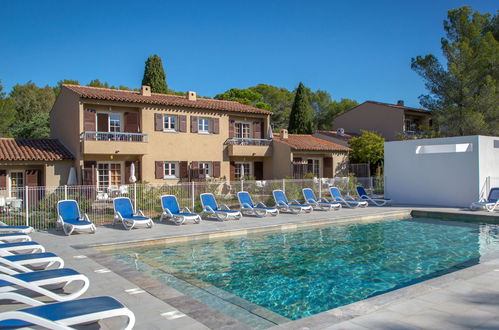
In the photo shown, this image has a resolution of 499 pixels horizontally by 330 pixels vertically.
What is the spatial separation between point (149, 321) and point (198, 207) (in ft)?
36.2

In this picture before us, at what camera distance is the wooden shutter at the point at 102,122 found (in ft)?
71.9

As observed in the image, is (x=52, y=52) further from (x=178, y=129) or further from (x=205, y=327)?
(x=205, y=327)

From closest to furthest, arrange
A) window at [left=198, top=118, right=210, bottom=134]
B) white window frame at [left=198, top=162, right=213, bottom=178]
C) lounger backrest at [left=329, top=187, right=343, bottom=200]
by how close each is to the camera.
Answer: lounger backrest at [left=329, top=187, right=343, bottom=200] → white window frame at [left=198, top=162, right=213, bottom=178] → window at [left=198, top=118, right=210, bottom=134]

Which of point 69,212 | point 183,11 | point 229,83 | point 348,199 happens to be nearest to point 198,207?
point 69,212

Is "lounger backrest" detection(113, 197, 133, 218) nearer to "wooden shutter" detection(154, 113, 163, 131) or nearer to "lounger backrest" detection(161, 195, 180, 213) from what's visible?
"lounger backrest" detection(161, 195, 180, 213)

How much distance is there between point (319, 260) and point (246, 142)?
1788cm

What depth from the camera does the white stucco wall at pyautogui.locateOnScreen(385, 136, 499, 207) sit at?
17.6m

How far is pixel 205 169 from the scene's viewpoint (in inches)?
969

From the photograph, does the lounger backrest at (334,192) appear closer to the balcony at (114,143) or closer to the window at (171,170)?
the window at (171,170)

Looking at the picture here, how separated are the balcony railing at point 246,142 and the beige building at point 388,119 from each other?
11267mm

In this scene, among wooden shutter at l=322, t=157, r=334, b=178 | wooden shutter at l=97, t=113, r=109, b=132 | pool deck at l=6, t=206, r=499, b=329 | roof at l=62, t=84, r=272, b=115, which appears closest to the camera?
pool deck at l=6, t=206, r=499, b=329

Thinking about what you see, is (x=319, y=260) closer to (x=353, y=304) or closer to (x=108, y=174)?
(x=353, y=304)

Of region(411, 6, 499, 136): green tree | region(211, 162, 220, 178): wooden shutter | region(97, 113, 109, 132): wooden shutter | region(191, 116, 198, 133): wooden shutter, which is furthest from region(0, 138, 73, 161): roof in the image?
region(411, 6, 499, 136): green tree

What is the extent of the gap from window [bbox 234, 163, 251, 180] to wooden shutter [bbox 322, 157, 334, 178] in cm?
583
